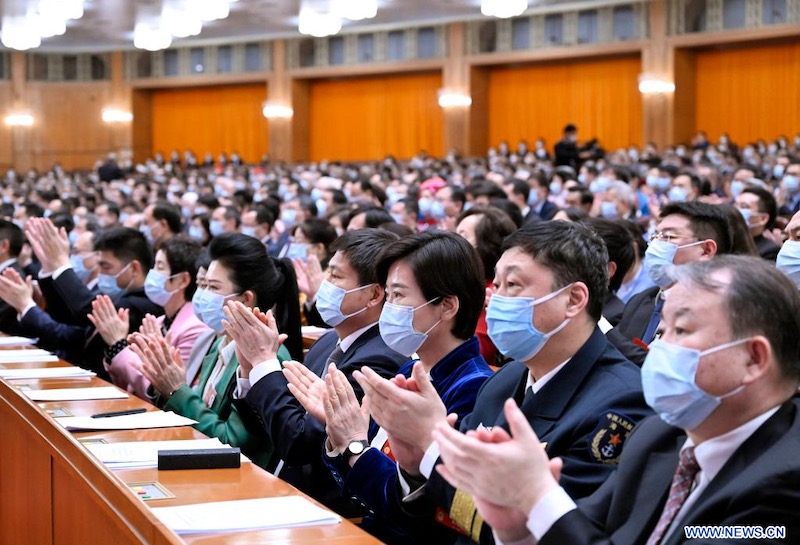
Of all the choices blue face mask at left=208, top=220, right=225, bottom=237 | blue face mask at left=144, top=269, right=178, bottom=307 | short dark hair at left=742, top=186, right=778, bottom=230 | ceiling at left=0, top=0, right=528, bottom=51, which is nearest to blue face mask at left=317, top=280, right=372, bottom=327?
blue face mask at left=144, top=269, right=178, bottom=307

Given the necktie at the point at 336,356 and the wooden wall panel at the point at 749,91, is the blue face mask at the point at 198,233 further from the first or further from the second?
the wooden wall panel at the point at 749,91

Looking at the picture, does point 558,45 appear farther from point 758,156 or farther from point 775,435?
point 775,435

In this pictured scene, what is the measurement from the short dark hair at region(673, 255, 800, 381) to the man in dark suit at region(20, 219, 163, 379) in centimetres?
449

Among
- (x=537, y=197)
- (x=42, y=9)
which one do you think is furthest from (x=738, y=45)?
(x=42, y=9)

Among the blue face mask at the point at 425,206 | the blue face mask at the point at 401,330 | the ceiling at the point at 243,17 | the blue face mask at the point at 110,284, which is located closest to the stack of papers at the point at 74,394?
the blue face mask at the point at 401,330

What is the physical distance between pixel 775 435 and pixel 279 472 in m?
2.32

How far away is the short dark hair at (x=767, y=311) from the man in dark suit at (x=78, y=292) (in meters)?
4.49

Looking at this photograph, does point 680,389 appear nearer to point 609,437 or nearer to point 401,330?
point 609,437

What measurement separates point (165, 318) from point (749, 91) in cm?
1839

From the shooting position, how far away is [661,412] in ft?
7.08

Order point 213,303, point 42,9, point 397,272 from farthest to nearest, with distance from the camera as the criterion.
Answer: point 42,9 < point 213,303 < point 397,272

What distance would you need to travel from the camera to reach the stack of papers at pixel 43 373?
4891 mm

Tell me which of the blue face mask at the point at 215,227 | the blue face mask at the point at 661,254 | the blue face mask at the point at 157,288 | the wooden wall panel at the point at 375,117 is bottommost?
the blue face mask at the point at 157,288

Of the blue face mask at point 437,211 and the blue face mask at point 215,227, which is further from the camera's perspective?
the blue face mask at point 437,211
